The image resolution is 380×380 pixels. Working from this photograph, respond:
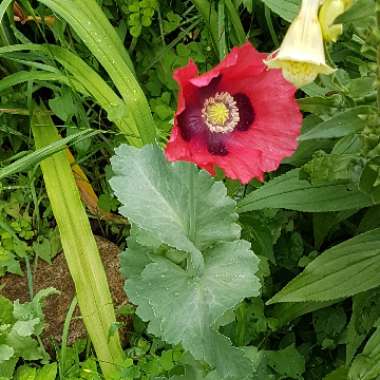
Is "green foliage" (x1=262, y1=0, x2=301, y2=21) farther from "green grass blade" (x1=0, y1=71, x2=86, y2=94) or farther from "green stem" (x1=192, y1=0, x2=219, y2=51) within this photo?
"green grass blade" (x1=0, y1=71, x2=86, y2=94)

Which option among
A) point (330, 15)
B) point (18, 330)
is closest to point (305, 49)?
point (330, 15)

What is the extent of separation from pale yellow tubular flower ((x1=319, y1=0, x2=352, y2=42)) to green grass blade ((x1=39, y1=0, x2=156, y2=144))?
731 millimetres

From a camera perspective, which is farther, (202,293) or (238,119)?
(238,119)

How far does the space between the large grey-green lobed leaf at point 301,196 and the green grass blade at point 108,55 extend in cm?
32

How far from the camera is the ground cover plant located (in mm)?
1206

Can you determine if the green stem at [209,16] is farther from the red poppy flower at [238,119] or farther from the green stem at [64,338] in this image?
the green stem at [64,338]

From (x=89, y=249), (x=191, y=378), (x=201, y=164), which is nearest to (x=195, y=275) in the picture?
(x=201, y=164)

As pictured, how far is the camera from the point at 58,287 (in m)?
1.99

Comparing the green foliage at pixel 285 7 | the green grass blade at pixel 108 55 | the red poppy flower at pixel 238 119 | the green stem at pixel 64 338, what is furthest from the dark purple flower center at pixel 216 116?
the green stem at pixel 64 338

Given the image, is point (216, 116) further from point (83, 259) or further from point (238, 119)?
point (83, 259)

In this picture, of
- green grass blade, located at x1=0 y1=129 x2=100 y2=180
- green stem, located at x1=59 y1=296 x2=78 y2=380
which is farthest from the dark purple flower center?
green stem, located at x1=59 y1=296 x2=78 y2=380

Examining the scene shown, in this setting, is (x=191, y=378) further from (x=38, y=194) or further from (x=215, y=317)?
(x=38, y=194)

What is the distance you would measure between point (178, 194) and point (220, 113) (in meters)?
0.23

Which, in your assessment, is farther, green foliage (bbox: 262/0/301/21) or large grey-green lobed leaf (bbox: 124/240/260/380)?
green foliage (bbox: 262/0/301/21)
